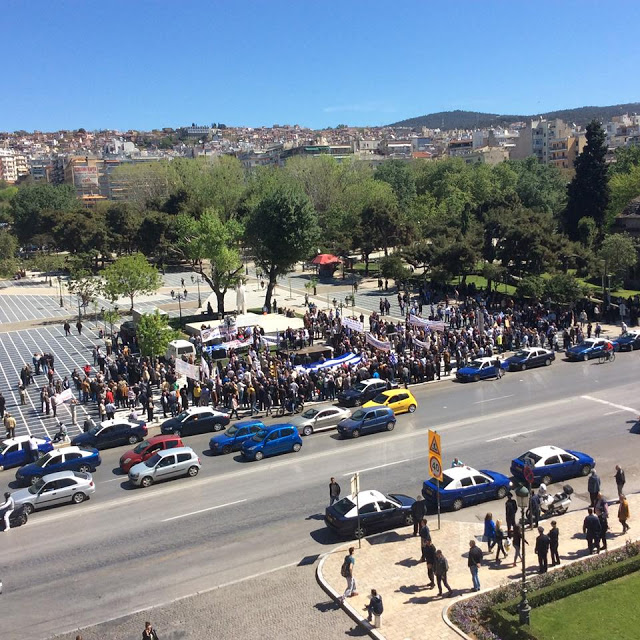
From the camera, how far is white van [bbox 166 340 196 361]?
3666 centimetres

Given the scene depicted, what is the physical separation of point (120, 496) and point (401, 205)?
7899 centimetres

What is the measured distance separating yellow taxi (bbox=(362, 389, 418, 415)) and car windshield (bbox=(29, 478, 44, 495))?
12.3m

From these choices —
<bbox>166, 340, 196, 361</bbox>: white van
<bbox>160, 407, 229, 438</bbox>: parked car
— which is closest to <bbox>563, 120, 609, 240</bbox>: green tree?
<bbox>166, 340, 196, 361</bbox>: white van

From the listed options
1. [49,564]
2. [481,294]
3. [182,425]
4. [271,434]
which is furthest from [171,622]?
[481,294]

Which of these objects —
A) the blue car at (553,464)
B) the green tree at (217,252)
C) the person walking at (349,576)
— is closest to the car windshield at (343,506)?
the person walking at (349,576)

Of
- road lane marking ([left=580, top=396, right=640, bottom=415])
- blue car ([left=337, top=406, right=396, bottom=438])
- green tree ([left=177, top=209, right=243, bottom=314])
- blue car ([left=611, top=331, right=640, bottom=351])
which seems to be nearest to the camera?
blue car ([left=337, top=406, right=396, bottom=438])

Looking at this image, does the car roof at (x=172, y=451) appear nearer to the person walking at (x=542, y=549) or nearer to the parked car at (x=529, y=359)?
the person walking at (x=542, y=549)

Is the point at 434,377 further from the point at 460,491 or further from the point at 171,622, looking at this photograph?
the point at 171,622

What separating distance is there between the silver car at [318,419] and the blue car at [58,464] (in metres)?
7.44

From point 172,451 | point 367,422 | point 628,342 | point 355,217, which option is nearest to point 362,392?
point 367,422

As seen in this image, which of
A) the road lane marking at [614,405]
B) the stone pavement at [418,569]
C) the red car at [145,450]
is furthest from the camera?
the road lane marking at [614,405]

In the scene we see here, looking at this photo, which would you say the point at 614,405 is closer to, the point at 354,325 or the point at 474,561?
the point at 354,325

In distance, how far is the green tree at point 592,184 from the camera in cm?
6419

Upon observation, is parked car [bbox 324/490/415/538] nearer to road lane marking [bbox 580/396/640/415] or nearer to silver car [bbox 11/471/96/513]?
silver car [bbox 11/471/96/513]
